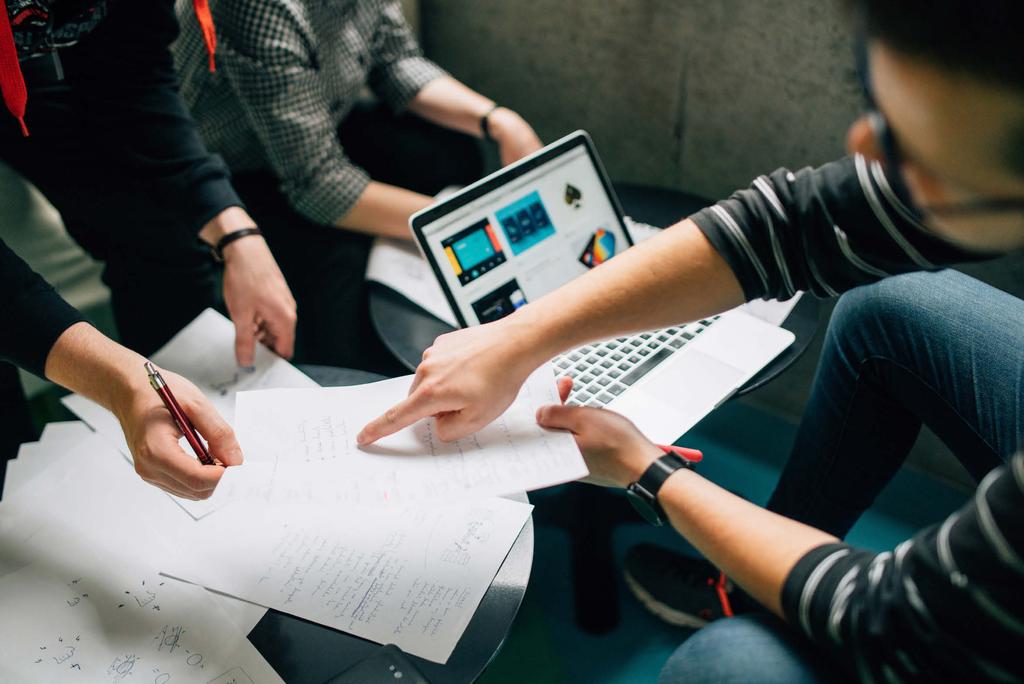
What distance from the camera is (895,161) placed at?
20.1 inches

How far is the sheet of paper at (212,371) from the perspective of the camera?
2.98 ft

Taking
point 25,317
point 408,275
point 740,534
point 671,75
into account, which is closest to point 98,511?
point 25,317

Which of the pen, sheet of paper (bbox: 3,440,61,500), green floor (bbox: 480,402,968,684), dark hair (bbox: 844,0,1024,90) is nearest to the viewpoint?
dark hair (bbox: 844,0,1024,90)

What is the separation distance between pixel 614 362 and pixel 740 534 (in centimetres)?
37

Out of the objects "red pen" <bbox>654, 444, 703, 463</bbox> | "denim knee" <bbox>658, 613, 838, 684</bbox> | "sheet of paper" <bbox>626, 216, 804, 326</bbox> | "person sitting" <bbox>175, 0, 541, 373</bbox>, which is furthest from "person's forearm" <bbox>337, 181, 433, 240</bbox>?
"denim knee" <bbox>658, 613, 838, 684</bbox>

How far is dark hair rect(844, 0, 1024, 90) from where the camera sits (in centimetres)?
41

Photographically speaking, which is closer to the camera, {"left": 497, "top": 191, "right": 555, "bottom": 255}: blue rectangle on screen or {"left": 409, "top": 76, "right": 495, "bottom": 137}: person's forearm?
{"left": 497, "top": 191, "right": 555, "bottom": 255}: blue rectangle on screen

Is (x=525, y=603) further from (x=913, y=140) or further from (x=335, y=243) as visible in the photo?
(x=913, y=140)

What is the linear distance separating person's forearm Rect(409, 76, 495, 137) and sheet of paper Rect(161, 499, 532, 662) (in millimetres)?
942

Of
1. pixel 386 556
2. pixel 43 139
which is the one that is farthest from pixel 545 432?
pixel 43 139

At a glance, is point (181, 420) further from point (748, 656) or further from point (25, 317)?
point (748, 656)

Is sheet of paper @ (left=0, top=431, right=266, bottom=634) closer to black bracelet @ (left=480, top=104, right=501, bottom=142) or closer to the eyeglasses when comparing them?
the eyeglasses

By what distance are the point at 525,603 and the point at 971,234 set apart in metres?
0.99

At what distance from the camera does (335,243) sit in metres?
1.37
